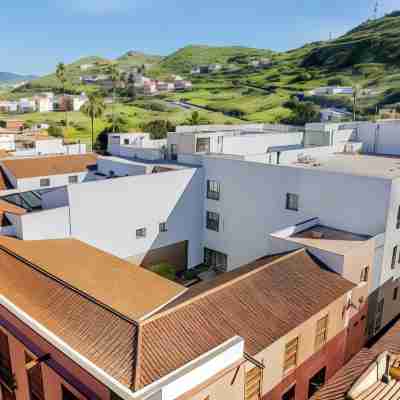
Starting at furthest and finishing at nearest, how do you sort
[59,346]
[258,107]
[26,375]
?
[258,107]
[26,375]
[59,346]

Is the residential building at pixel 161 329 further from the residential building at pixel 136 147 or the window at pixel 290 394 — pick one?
the residential building at pixel 136 147

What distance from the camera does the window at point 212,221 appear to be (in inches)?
1325

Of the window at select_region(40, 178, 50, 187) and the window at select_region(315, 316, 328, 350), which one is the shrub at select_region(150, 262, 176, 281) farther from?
the window at select_region(40, 178, 50, 187)

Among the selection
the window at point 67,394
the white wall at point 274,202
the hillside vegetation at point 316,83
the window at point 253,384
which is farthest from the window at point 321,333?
the hillside vegetation at point 316,83

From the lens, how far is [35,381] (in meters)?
15.3

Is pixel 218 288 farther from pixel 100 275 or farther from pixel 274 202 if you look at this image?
pixel 274 202

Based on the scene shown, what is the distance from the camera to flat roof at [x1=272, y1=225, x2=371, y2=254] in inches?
864

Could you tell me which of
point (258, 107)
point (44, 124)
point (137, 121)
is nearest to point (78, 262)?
point (137, 121)

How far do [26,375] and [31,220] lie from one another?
10133 mm

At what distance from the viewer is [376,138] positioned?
41.2 metres

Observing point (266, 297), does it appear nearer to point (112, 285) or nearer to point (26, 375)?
point (112, 285)

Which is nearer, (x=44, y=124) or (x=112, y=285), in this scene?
(x=112, y=285)

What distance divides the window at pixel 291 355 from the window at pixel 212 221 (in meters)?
17.6

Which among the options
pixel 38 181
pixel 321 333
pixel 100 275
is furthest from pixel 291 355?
pixel 38 181
